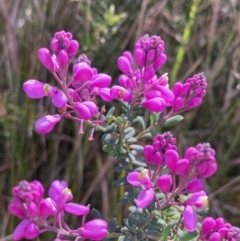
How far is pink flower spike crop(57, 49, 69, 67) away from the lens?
113 centimetres

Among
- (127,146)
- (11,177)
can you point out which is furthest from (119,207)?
(127,146)

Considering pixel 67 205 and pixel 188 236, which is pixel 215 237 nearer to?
pixel 188 236

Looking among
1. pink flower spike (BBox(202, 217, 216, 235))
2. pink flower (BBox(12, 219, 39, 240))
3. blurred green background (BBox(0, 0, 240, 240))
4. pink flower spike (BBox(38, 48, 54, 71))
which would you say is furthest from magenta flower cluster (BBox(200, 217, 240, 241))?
blurred green background (BBox(0, 0, 240, 240))

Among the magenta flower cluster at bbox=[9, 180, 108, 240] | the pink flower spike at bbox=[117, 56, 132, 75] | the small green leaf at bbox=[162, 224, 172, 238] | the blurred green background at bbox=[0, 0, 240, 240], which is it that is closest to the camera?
the magenta flower cluster at bbox=[9, 180, 108, 240]

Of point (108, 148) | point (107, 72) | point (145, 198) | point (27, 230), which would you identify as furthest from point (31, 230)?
point (107, 72)

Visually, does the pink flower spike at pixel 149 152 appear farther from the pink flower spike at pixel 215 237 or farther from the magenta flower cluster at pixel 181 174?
the pink flower spike at pixel 215 237

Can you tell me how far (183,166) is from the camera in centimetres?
100

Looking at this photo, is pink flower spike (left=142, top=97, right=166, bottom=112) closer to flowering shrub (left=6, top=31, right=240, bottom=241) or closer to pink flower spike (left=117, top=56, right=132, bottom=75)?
flowering shrub (left=6, top=31, right=240, bottom=241)

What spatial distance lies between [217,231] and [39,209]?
39cm

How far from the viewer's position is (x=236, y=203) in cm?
223

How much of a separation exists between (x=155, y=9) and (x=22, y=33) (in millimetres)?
614

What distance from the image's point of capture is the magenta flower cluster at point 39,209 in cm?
95

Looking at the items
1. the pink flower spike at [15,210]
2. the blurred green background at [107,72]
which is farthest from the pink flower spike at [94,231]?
the blurred green background at [107,72]

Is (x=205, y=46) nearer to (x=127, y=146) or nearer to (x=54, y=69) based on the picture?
(x=127, y=146)
